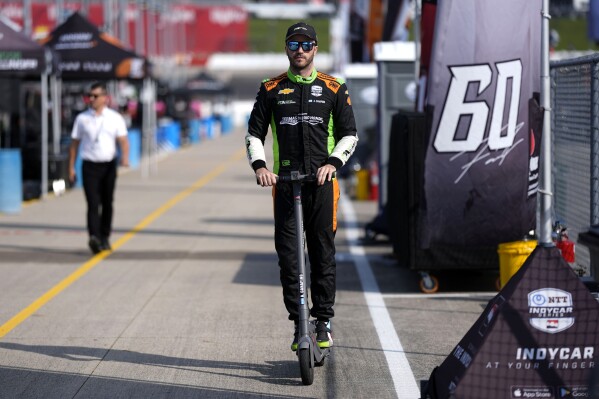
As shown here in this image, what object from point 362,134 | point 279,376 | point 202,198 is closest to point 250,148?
point 279,376

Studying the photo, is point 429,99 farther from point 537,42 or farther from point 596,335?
point 596,335

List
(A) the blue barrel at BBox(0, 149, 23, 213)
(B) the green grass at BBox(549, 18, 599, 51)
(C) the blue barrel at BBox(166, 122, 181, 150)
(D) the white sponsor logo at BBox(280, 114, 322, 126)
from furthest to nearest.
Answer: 1. (B) the green grass at BBox(549, 18, 599, 51)
2. (C) the blue barrel at BBox(166, 122, 181, 150)
3. (A) the blue barrel at BBox(0, 149, 23, 213)
4. (D) the white sponsor logo at BBox(280, 114, 322, 126)

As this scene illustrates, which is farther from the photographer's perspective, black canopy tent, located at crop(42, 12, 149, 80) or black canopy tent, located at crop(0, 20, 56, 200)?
black canopy tent, located at crop(42, 12, 149, 80)

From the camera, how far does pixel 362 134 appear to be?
24.6 m

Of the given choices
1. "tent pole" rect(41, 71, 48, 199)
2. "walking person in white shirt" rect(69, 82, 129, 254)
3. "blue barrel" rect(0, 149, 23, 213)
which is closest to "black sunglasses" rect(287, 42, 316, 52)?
"walking person in white shirt" rect(69, 82, 129, 254)

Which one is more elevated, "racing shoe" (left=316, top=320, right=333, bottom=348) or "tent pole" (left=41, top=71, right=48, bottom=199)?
"tent pole" (left=41, top=71, right=48, bottom=199)

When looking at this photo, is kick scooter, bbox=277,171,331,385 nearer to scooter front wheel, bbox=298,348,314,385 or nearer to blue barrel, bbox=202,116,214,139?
scooter front wheel, bbox=298,348,314,385

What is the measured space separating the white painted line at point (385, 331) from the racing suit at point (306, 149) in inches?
23.7

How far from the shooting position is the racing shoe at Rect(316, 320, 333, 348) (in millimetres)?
7348

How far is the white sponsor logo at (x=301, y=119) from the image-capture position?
717 centimetres

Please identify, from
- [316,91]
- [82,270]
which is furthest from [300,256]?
[82,270]

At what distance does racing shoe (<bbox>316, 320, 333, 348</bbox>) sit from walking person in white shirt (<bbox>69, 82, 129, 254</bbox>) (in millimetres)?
6238
